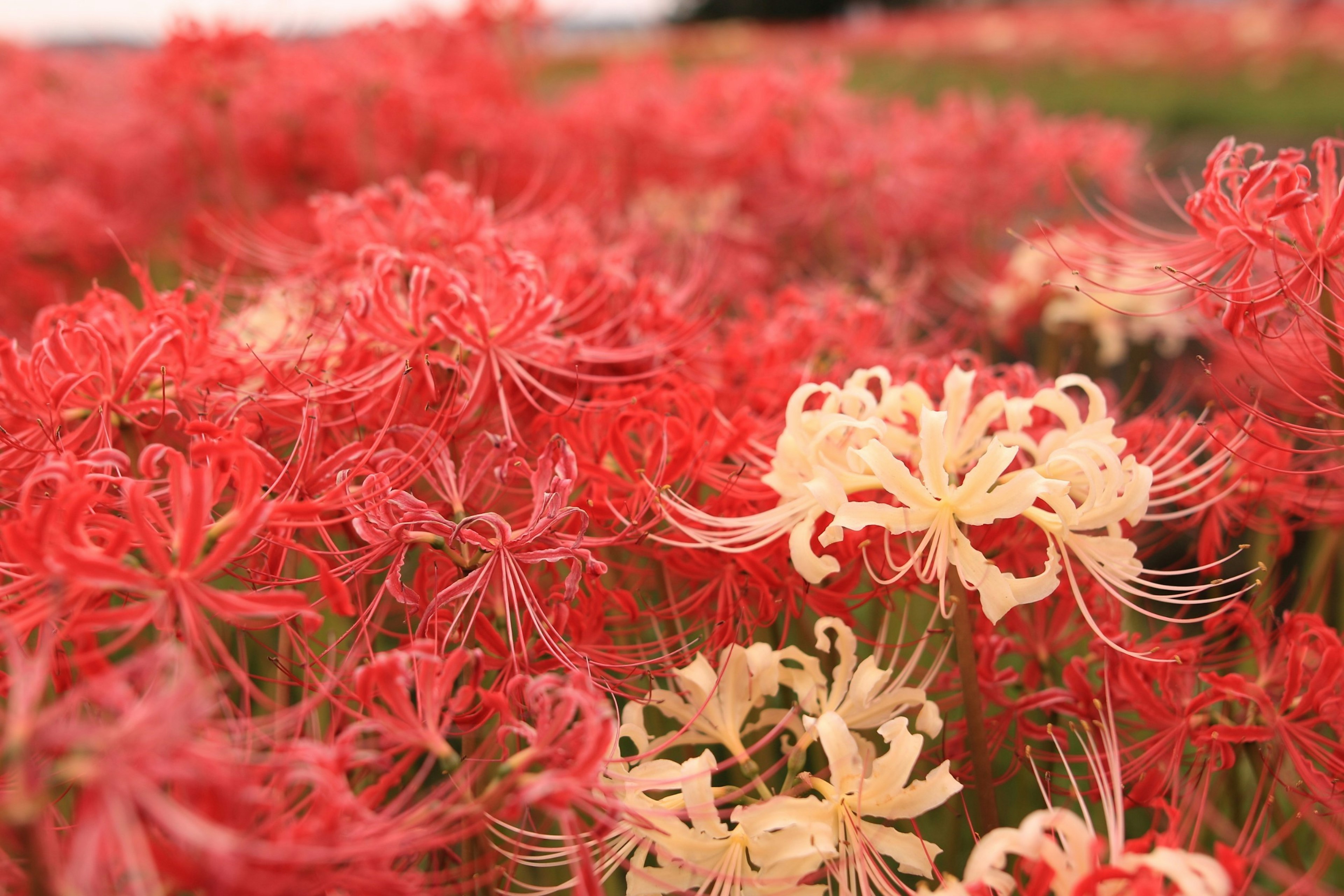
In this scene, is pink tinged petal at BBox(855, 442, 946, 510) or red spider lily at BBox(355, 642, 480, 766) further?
pink tinged petal at BBox(855, 442, 946, 510)

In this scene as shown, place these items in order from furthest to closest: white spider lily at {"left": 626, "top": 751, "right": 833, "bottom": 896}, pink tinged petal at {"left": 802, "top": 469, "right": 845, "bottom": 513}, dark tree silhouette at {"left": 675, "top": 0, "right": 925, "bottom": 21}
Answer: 1. dark tree silhouette at {"left": 675, "top": 0, "right": 925, "bottom": 21}
2. pink tinged petal at {"left": 802, "top": 469, "right": 845, "bottom": 513}
3. white spider lily at {"left": 626, "top": 751, "right": 833, "bottom": 896}

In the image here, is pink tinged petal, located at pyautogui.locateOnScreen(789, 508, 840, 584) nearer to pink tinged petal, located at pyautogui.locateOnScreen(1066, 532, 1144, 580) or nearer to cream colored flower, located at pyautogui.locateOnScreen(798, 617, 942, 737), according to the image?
cream colored flower, located at pyautogui.locateOnScreen(798, 617, 942, 737)

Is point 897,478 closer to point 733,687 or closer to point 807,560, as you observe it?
point 807,560

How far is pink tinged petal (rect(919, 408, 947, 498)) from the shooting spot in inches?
41.0

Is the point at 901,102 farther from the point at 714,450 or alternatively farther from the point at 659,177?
the point at 714,450

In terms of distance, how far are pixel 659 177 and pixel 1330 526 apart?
2.13 m

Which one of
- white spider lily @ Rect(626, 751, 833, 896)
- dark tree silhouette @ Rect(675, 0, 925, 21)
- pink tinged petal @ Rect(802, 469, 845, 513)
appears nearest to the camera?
white spider lily @ Rect(626, 751, 833, 896)

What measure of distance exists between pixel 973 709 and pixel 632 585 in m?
0.44

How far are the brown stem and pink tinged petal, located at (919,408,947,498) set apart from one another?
0.37ft

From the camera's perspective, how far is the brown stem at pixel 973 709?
3.58ft

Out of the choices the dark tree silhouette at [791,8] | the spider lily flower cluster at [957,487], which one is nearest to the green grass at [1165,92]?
the spider lily flower cluster at [957,487]

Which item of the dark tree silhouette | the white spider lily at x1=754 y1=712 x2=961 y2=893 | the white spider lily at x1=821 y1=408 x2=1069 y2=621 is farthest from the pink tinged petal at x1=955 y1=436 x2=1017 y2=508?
the dark tree silhouette

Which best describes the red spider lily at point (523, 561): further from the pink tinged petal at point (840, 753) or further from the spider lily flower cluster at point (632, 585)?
the pink tinged petal at point (840, 753)

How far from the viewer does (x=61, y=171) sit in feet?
10.3
